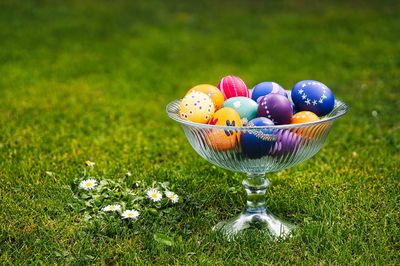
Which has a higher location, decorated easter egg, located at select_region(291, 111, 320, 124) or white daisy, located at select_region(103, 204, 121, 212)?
decorated easter egg, located at select_region(291, 111, 320, 124)

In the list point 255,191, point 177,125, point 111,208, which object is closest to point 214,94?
point 255,191

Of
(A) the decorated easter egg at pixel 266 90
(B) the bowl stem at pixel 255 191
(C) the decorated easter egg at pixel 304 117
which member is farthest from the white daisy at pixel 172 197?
(C) the decorated easter egg at pixel 304 117

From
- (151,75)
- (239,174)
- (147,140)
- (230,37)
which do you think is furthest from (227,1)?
(239,174)

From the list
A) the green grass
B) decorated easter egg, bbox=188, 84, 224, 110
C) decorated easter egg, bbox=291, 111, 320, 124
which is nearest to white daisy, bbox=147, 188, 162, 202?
the green grass

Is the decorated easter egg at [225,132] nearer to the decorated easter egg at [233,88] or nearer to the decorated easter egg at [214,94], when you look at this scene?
the decorated easter egg at [214,94]

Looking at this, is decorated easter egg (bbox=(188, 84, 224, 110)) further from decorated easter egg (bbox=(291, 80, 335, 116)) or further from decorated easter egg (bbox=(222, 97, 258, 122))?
decorated easter egg (bbox=(291, 80, 335, 116))

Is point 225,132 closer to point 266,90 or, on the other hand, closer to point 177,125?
point 266,90

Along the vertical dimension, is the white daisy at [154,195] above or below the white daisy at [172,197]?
above
